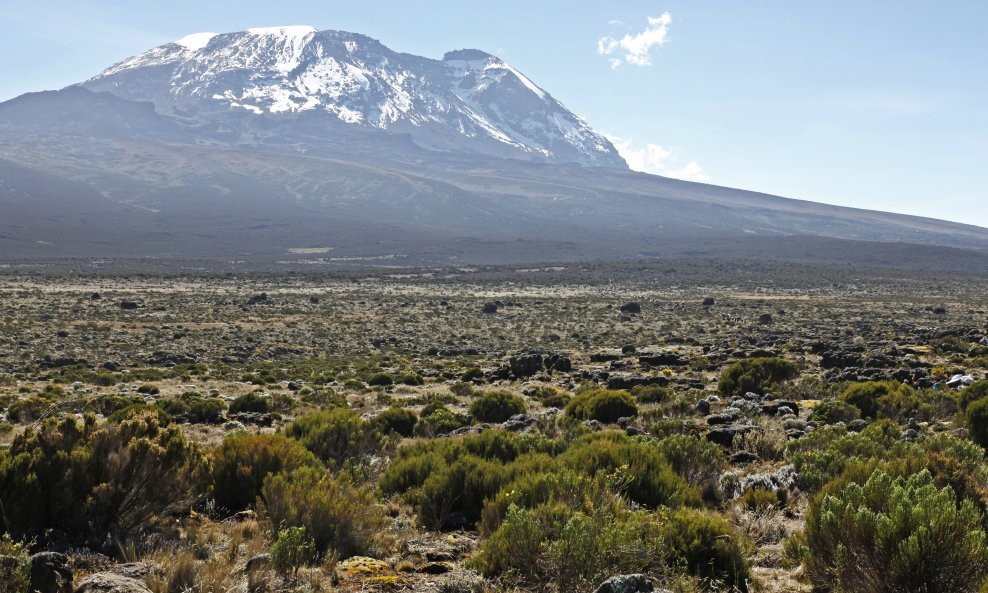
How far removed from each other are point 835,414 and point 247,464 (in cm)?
960

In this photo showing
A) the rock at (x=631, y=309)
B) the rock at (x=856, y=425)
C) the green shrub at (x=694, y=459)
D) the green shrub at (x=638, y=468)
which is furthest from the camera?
the rock at (x=631, y=309)

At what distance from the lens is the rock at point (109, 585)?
12.9 ft

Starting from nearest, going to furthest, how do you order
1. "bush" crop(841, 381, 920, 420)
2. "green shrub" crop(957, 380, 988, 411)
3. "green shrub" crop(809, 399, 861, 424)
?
1. "green shrub" crop(957, 380, 988, 411)
2. "green shrub" crop(809, 399, 861, 424)
3. "bush" crop(841, 381, 920, 420)

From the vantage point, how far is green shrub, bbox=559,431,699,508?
649 centimetres

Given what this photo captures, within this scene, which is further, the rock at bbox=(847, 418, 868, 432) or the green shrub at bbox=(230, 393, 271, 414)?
the green shrub at bbox=(230, 393, 271, 414)

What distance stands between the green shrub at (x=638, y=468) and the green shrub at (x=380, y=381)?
1299 centimetres

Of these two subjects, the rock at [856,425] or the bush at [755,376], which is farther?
the bush at [755,376]

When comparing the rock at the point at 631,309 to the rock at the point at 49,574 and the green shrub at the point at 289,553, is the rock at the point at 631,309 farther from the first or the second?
the rock at the point at 49,574

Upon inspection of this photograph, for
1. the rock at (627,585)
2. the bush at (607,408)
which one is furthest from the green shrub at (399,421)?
the rock at (627,585)

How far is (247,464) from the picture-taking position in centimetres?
672

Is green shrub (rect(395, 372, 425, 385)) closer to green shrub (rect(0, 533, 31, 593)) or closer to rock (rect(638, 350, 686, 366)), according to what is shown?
rock (rect(638, 350, 686, 366))

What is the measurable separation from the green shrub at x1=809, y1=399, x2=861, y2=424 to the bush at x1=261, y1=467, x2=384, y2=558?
8.48m

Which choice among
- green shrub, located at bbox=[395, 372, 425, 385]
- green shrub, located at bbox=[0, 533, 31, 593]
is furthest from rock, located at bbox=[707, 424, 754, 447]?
green shrub, located at bbox=[395, 372, 425, 385]

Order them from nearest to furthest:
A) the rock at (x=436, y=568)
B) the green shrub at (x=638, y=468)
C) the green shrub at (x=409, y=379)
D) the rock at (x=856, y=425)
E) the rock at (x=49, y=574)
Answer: the rock at (x=49, y=574) → the rock at (x=436, y=568) → the green shrub at (x=638, y=468) → the rock at (x=856, y=425) → the green shrub at (x=409, y=379)
